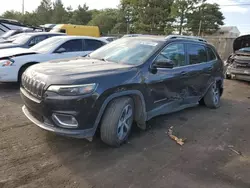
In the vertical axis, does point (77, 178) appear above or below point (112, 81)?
below

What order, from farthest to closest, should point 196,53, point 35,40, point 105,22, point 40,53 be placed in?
point 105,22 → point 35,40 → point 40,53 → point 196,53

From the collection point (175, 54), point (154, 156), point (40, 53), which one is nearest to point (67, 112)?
point (154, 156)

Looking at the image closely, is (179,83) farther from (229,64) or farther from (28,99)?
(229,64)

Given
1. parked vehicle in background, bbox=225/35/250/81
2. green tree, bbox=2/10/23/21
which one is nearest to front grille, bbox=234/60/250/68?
parked vehicle in background, bbox=225/35/250/81

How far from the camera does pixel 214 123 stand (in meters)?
5.02

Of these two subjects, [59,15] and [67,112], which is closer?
[67,112]

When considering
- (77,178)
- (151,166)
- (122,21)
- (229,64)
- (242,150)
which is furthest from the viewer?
(122,21)

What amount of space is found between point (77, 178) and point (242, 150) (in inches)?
103

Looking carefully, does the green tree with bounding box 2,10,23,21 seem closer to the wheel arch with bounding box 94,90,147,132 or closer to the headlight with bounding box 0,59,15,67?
the headlight with bounding box 0,59,15,67

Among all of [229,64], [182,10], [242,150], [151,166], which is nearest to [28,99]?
[151,166]

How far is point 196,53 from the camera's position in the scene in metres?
5.26

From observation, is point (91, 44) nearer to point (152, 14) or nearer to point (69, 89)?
point (69, 89)

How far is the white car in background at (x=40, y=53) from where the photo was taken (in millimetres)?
6477

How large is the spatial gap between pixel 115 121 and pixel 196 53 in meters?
2.76
